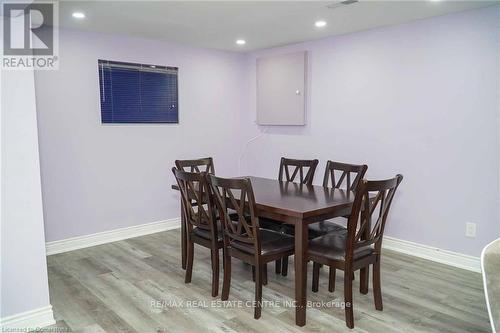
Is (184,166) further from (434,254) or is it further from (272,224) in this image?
(434,254)

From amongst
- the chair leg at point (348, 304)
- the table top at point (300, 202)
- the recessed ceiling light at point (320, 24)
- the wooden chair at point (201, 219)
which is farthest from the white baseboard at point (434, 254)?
the recessed ceiling light at point (320, 24)

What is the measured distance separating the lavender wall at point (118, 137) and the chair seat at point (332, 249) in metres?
2.49

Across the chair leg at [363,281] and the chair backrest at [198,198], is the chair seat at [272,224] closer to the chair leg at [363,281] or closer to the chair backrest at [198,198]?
the chair backrest at [198,198]

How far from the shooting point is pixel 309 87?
4.47 meters

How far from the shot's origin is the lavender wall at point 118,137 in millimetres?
3766

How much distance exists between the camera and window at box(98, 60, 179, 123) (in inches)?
160

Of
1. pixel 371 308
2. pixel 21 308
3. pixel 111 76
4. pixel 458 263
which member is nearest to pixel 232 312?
pixel 371 308

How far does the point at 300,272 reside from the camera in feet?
7.93

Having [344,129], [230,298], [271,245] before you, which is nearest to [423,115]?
[344,129]

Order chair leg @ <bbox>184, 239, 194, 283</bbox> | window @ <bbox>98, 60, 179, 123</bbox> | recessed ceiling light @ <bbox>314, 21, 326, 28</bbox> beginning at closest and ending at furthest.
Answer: chair leg @ <bbox>184, 239, 194, 283</bbox>, recessed ceiling light @ <bbox>314, 21, 326, 28</bbox>, window @ <bbox>98, 60, 179, 123</bbox>

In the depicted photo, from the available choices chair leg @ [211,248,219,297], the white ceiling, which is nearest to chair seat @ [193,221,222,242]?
chair leg @ [211,248,219,297]

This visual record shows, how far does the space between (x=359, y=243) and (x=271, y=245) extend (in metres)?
0.58

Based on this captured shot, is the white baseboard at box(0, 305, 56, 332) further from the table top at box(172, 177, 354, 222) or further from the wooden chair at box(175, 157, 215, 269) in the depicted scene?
the table top at box(172, 177, 354, 222)

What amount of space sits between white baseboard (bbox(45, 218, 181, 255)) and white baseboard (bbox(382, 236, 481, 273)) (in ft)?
8.29
